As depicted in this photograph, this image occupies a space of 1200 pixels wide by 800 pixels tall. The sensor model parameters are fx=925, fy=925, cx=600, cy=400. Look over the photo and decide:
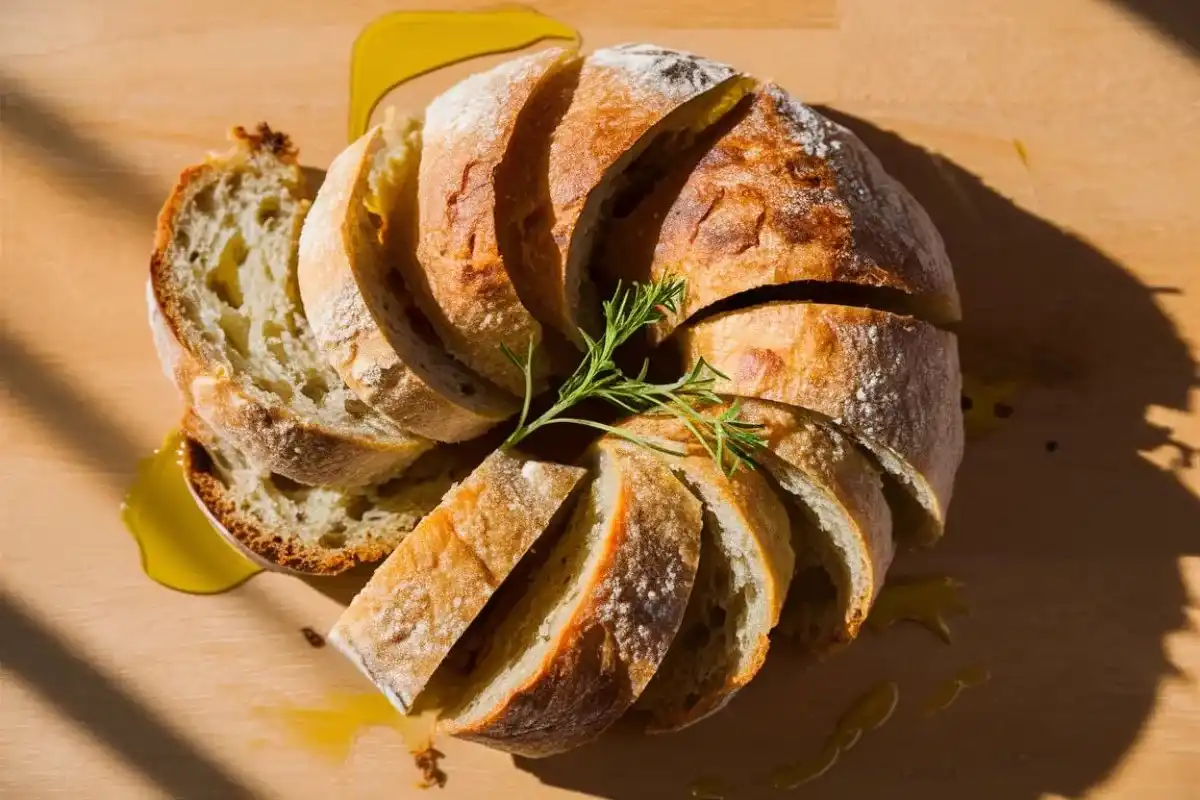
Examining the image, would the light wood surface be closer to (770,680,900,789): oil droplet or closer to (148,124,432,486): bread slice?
(770,680,900,789): oil droplet

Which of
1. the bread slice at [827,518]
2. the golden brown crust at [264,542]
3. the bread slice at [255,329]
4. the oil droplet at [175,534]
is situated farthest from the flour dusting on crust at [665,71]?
the oil droplet at [175,534]

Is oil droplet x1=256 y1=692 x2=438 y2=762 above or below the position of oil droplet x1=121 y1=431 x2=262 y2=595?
below

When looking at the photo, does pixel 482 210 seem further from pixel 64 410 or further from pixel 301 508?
pixel 64 410

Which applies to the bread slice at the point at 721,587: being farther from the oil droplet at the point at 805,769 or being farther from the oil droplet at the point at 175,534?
the oil droplet at the point at 175,534

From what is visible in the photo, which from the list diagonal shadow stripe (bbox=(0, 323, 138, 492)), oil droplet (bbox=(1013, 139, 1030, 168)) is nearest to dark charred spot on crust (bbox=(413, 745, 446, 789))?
diagonal shadow stripe (bbox=(0, 323, 138, 492))

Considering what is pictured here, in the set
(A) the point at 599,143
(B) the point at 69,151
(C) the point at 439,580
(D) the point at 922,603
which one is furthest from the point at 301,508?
(D) the point at 922,603
